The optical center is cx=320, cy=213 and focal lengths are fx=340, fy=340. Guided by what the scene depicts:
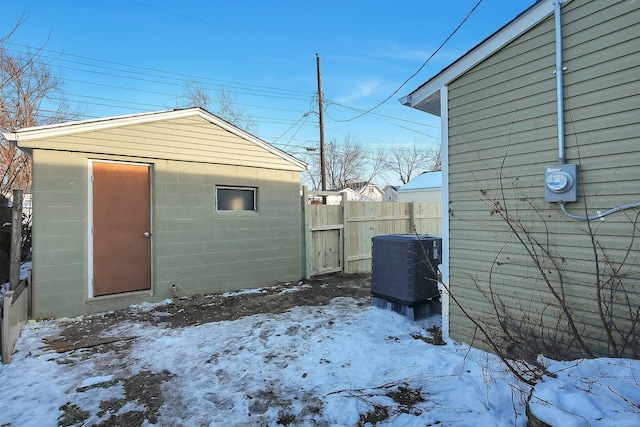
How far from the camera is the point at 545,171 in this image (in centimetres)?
315

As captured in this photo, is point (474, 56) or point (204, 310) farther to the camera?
point (204, 310)

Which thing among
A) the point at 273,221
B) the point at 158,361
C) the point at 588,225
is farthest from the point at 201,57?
the point at 588,225

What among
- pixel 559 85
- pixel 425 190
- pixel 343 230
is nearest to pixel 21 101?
pixel 343 230

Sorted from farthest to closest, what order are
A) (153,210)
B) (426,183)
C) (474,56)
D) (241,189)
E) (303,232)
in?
1. (426,183)
2. (303,232)
3. (241,189)
4. (153,210)
5. (474,56)

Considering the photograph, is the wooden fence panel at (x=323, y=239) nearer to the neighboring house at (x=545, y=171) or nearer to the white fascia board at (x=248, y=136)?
the white fascia board at (x=248, y=136)

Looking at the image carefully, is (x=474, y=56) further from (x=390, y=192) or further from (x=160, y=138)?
(x=390, y=192)

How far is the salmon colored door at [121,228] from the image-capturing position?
546 centimetres

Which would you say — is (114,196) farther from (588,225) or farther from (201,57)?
(201,57)

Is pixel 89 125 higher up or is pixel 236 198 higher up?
pixel 89 125

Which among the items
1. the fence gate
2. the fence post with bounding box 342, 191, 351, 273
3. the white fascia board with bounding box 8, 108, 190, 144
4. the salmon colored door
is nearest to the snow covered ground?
the salmon colored door

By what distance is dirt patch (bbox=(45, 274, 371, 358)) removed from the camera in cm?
421

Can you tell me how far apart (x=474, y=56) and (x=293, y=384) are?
3.90 meters

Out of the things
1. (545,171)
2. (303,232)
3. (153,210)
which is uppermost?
(545,171)

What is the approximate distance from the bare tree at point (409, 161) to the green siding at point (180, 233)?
3340 centimetres
